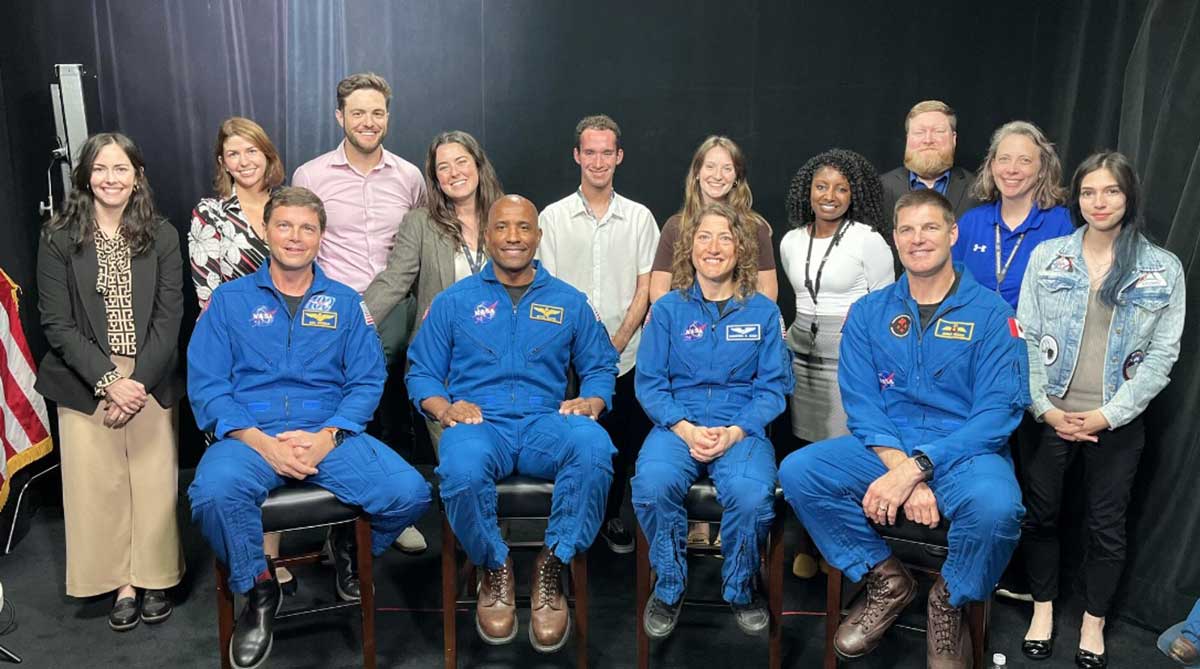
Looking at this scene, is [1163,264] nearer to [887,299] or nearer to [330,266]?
[887,299]

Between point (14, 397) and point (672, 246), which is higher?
point (672, 246)

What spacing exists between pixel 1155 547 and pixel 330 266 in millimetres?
2992

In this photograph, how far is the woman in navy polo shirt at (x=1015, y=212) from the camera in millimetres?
3451

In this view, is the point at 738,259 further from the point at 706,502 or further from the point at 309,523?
the point at 309,523

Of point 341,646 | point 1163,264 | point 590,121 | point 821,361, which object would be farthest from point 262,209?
point 1163,264

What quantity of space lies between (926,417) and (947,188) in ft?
3.86

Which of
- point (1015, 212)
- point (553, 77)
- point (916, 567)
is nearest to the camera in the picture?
point (916, 567)

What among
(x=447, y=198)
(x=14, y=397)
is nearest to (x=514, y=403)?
(x=447, y=198)

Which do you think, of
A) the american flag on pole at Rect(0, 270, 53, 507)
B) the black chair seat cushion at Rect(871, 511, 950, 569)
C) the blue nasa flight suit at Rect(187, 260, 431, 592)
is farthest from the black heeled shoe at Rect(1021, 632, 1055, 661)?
the american flag on pole at Rect(0, 270, 53, 507)

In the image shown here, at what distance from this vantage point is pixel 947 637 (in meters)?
2.90

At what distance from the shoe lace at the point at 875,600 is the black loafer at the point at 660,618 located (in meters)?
0.52

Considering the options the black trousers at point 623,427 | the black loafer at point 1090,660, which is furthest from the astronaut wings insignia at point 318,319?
the black loafer at point 1090,660

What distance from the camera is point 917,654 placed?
3311mm

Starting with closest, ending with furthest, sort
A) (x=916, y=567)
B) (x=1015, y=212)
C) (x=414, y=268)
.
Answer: (x=916, y=567), (x=1015, y=212), (x=414, y=268)
